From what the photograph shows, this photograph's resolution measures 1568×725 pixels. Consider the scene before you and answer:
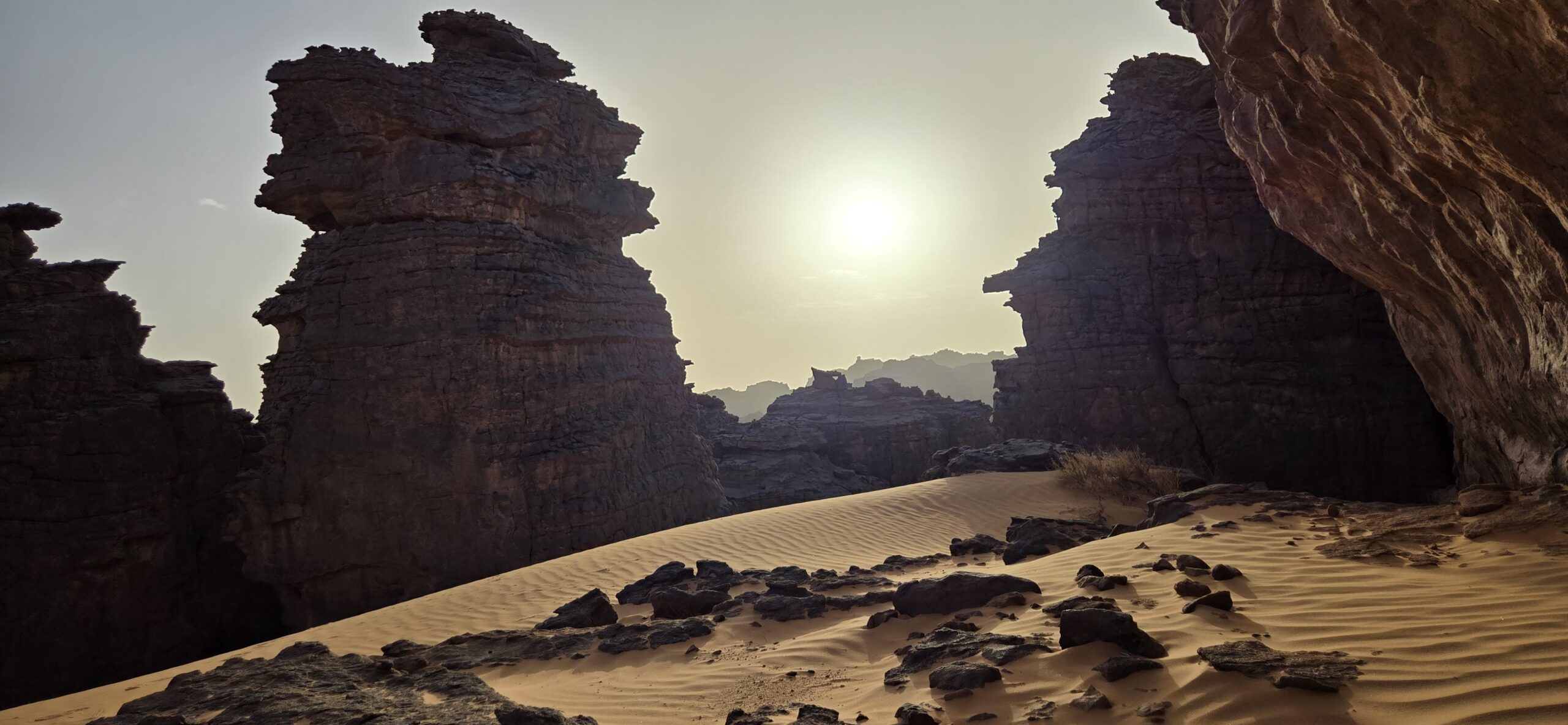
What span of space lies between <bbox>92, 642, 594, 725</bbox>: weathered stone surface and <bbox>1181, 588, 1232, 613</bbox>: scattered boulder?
342 centimetres

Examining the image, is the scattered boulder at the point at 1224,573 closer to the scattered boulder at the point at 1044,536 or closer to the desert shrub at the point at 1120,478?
the scattered boulder at the point at 1044,536

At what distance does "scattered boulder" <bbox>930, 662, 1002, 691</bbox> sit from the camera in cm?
412

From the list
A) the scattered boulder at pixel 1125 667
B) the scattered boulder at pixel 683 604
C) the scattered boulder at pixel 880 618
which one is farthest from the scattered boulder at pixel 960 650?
the scattered boulder at pixel 683 604

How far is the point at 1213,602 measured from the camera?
4.70 metres

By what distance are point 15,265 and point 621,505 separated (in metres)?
10.8

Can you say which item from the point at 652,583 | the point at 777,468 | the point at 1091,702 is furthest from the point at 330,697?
the point at 777,468

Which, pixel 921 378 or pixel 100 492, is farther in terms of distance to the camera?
pixel 921 378

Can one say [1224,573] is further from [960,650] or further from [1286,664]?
[960,650]

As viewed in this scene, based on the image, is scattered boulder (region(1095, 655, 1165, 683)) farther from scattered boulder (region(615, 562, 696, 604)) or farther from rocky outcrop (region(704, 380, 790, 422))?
rocky outcrop (region(704, 380, 790, 422))

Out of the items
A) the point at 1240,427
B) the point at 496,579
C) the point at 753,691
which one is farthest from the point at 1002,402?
the point at 753,691

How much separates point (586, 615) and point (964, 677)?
427cm

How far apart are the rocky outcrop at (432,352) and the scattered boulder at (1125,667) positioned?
432 inches

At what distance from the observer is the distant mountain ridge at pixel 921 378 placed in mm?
75375

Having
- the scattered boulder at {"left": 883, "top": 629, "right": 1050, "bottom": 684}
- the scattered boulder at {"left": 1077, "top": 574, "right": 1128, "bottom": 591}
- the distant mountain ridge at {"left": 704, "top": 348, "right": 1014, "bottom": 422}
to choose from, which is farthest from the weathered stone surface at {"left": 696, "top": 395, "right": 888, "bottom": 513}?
the distant mountain ridge at {"left": 704, "top": 348, "right": 1014, "bottom": 422}
